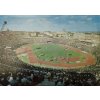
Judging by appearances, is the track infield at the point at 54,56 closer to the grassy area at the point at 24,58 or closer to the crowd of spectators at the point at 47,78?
the grassy area at the point at 24,58

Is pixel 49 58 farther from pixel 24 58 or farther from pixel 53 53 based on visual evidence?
pixel 24 58

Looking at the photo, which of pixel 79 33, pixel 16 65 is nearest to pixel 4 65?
pixel 16 65

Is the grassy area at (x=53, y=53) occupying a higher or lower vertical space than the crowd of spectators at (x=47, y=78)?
higher

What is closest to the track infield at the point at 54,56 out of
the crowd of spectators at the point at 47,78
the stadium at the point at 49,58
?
the stadium at the point at 49,58

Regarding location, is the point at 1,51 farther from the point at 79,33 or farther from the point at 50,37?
the point at 79,33

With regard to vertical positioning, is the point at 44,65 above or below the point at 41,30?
below

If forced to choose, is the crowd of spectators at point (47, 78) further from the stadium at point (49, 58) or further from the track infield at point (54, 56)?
the track infield at point (54, 56)
